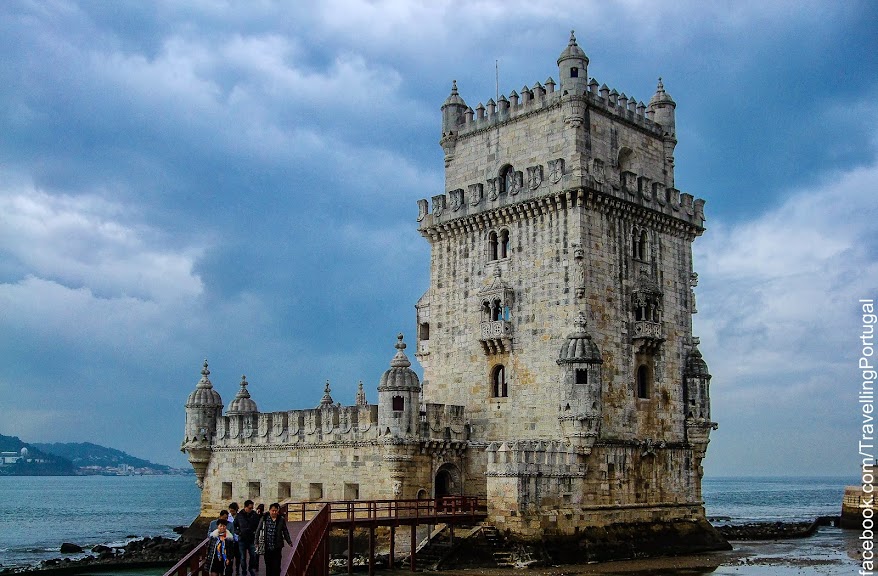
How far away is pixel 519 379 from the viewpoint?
138 feet

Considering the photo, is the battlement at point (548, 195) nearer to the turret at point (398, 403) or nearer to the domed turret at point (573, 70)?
the domed turret at point (573, 70)

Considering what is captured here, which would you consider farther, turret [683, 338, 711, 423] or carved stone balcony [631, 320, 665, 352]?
turret [683, 338, 711, 423]

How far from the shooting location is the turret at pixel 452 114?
48.0 metres

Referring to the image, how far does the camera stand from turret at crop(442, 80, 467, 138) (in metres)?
48.0

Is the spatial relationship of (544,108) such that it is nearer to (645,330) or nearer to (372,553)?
(645,330)

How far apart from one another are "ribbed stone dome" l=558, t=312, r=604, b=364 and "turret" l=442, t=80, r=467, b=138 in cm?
1264

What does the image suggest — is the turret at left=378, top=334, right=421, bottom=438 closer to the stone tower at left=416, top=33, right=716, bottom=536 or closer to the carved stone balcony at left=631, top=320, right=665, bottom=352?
the stone tower at left=416, top=33, right=716, bottom=536

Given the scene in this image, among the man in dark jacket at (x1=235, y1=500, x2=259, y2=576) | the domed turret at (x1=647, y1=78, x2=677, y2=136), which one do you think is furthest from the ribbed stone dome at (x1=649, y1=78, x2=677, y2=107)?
the man in dark jacket at (x1=235, y1=500, x2=259, y2=576)

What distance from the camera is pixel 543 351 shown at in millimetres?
41406

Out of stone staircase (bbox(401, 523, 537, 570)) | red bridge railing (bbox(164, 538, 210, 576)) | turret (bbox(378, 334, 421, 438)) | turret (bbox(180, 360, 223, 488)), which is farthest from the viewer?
turret (bbox(180, 360, 223, 488))

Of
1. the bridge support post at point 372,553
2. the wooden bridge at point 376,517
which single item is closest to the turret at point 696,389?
the wooden bridge at point 376,517

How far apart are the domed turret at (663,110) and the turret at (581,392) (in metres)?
13.6

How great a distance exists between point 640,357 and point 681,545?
8153 mm

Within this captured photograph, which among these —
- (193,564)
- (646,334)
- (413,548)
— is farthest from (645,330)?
Result: (193,564)
